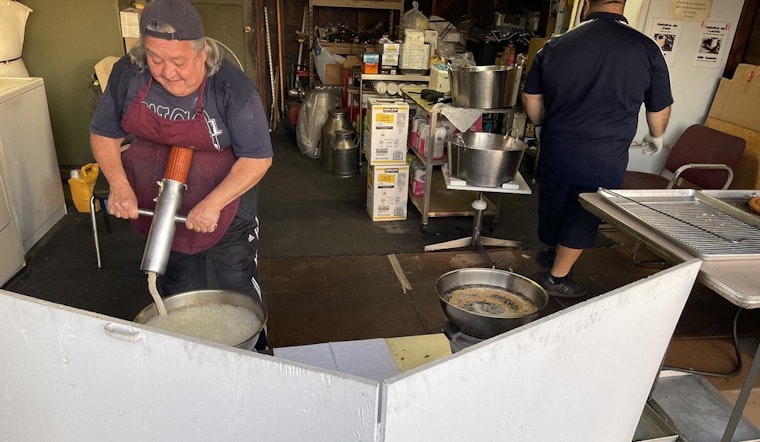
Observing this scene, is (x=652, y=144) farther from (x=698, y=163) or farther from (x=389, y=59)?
(x=389, y=59)

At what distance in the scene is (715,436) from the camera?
1.79 meters

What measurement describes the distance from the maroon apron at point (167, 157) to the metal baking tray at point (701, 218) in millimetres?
1238

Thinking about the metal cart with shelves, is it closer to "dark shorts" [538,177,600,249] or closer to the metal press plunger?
"dark shorts" [538,177,600,249]

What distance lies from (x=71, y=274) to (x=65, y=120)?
1.84 m

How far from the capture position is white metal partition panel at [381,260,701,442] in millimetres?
711

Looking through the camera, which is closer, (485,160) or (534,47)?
(485,160)

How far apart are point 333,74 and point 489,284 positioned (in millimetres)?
4281

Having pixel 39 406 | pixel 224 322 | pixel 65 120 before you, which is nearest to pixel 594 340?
pixel 224 322

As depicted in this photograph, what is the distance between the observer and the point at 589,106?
7.84 feet

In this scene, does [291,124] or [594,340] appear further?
[291,124]

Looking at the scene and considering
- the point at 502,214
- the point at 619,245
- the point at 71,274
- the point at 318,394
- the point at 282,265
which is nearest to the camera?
the point at 318,394

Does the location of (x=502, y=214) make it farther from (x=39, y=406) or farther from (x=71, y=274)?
(x=39, y=406)

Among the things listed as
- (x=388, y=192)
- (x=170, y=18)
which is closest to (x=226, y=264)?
(x=170, y=18)

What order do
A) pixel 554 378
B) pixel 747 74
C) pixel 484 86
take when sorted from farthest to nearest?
1. pixel 747 74
2. pixel 484 86
3. pixel 554 378
